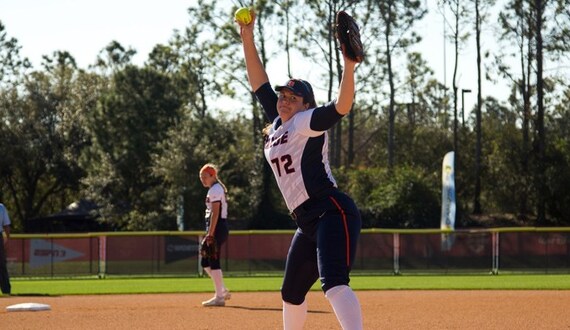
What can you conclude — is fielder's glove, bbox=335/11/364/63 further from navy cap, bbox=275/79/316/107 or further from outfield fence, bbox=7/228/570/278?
outfield fence, bbox=7/228/570/278

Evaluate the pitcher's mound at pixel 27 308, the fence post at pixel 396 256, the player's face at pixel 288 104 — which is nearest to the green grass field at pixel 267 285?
the fence post at pixel 396 256

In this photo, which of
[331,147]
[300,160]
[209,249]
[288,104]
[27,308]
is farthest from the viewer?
[331,147]

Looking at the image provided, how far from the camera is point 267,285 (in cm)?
1936

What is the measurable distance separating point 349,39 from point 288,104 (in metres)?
0.85

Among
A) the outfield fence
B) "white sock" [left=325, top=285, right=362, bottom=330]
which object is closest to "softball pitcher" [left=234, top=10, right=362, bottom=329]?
"white sock" [left=325, top=285, right=362, bottom=330]

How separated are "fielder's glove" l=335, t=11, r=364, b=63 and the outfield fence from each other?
1785 centimetres

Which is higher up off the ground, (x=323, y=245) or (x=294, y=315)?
(x=323, y=245)

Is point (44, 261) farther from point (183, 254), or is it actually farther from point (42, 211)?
point (42, 211)

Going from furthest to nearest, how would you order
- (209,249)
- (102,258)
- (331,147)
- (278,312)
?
(331,147) < (102,258) < (209,249) < (278,312)

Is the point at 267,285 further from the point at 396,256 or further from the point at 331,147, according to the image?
the point at 331,147

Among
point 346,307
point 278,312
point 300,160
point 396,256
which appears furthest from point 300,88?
point 396,256

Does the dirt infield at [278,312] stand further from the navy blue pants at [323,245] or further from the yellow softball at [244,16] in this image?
the yellow softball at [244,16]

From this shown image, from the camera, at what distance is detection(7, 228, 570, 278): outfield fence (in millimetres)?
23797

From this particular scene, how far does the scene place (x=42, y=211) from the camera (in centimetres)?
6112
